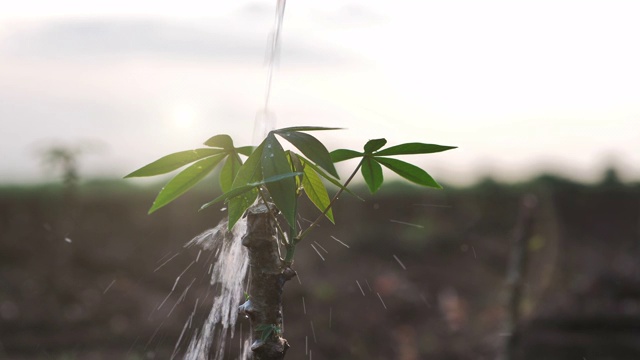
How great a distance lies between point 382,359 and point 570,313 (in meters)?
1.81

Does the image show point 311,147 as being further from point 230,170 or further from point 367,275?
point 367,275

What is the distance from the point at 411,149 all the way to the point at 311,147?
18 cm

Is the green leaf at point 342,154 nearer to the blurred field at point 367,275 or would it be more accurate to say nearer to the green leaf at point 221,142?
the green leaf at point 221,142

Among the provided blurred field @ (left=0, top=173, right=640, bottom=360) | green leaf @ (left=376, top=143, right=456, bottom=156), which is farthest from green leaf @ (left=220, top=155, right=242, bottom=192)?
blurred field @ (left=0, top=173, right=640, bottom=360)

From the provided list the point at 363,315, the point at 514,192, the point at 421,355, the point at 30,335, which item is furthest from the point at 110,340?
the point at 514,192

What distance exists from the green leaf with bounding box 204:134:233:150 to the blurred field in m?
4.32

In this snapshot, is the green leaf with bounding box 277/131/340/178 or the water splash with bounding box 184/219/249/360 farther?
the water splash with bounding box 184/219/249/360

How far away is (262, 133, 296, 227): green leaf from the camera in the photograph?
99 centimetres

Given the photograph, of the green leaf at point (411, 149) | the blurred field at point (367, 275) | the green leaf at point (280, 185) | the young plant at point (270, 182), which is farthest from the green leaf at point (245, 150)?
the blurred field at point (367, 275)

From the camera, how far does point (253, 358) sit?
112 cm

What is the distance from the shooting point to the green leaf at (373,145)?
1124mm

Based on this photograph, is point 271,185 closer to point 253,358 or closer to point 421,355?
point 253,358

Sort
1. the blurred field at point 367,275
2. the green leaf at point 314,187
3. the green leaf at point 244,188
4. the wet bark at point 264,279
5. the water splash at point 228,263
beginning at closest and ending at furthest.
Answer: the green leaf at point 244,188
the wet bark at point 264,279
the green leaf at point 314,187
the water splash at point 228,263
the blurred field at point 367,275

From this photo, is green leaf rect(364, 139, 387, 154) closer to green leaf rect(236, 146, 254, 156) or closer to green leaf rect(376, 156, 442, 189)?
green leaf rect(376, 156, 442, 189)
